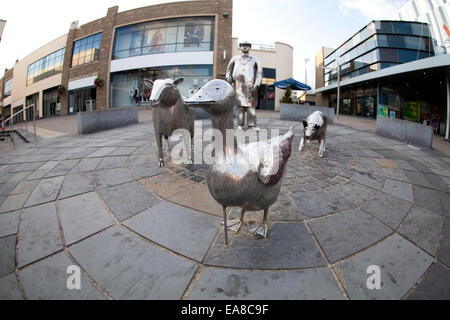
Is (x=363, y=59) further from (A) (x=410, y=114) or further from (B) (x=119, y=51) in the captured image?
(B) (x=119, y=51)

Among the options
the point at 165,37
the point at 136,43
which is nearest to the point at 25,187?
the point at 165,37

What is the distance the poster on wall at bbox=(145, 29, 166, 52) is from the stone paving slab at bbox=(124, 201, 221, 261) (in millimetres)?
20536

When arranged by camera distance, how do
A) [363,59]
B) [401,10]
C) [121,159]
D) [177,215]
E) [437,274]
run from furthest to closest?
[363,59] → [401,10] → [121,159] → [177,215] → [437,274]

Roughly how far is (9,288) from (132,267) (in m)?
0.81

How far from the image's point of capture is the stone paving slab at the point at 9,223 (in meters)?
1.91

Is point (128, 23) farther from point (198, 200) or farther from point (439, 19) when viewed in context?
point (439, 19)

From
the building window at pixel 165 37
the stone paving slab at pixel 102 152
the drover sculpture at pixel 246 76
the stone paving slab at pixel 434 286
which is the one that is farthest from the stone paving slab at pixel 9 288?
the building window at pixel 165 37

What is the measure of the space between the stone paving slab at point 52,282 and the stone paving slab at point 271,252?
2.79ft

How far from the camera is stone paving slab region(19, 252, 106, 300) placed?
1.29m

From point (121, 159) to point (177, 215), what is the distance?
7.96ft

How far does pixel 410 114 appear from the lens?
1549 centimetres

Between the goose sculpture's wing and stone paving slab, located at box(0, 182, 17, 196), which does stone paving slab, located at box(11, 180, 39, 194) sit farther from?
the goose sculpture's wing

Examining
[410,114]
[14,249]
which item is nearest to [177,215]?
[14,249]

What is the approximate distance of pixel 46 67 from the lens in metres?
26.3
